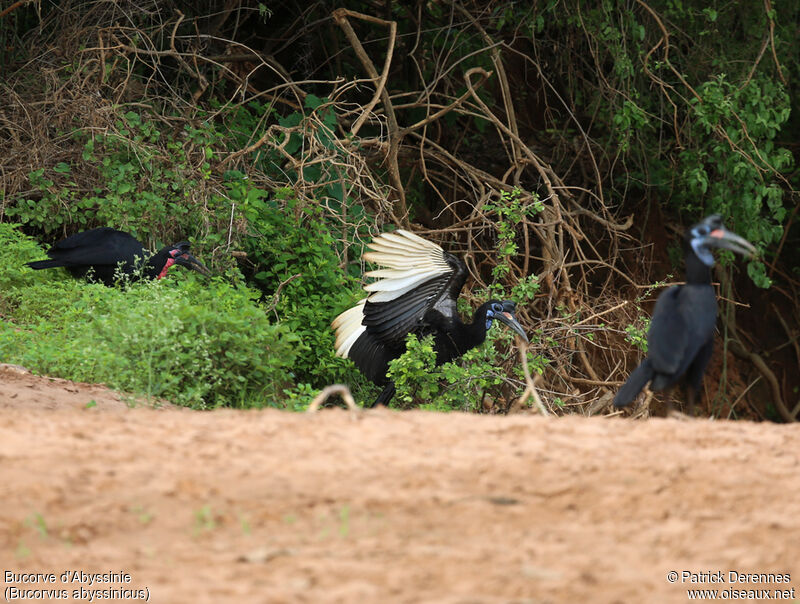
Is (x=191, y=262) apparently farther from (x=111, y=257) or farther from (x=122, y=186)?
(x=122, y=186)

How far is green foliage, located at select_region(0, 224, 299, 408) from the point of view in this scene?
563 cm

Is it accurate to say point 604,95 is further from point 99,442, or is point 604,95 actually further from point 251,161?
point 99,442

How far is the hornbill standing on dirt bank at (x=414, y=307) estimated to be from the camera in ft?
22.0

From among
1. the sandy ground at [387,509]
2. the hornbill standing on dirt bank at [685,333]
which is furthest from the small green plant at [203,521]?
the hornbill standing on dirt bank at [685,333]

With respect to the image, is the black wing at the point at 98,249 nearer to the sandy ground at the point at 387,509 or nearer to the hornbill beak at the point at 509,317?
the hornbill beak at the point at 509,317

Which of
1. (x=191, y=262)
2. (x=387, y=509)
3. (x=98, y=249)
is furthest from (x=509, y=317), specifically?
(x=387, y=509)

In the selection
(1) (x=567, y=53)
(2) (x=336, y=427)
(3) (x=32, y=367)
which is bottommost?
(3) (x=32, y=367)

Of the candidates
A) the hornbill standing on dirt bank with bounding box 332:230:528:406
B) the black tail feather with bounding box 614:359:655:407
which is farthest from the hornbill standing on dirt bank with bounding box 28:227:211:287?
the black tail feather with bounding box 614:359:655:407

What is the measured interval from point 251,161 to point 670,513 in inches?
277

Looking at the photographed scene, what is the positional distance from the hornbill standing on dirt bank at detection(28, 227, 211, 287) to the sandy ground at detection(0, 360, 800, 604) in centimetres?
412

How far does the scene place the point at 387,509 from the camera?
2783 mm

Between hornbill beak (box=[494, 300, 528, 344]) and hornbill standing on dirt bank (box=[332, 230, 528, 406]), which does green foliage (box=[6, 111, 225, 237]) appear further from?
hornbill beak (box=[494, 300, 528, 344])

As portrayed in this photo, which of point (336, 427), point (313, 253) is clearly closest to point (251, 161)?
point (313, 253)

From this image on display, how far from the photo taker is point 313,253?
26.4 ft
